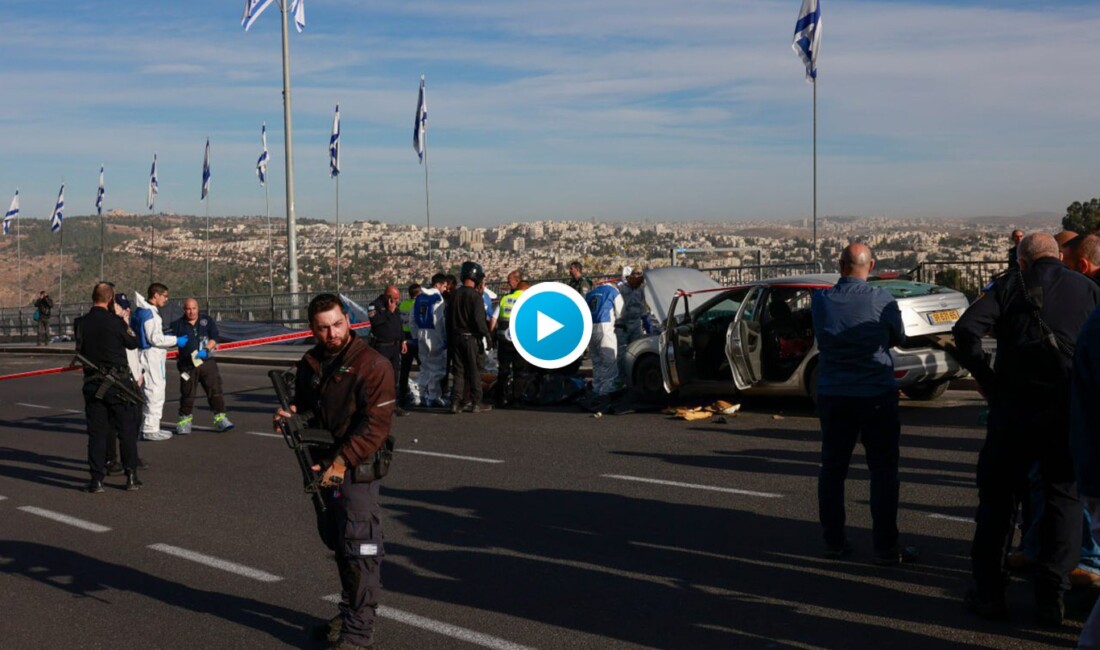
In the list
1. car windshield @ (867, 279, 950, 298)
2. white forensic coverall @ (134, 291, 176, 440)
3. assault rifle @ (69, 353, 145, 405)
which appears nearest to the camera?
assault rifle @ (69, 353, 145, 405)

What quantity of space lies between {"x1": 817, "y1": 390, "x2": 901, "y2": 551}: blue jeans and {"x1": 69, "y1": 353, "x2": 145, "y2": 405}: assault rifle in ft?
22.8

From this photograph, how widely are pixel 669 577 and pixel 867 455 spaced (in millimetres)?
1409

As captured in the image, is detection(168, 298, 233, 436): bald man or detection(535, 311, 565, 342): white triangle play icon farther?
detection(535, 311, 565, 342): white triangle play icon

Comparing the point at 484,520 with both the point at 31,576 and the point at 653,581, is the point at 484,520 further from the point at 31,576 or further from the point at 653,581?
the point at 31,576

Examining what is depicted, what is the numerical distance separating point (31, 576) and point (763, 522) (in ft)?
16.6

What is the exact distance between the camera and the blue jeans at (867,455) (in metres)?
7.16

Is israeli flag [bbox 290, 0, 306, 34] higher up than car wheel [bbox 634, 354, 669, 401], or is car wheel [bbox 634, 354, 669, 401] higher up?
israeli flag [bbox 290, 0, 306, 34]

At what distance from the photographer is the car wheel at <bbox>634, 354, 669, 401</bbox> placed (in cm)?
1568

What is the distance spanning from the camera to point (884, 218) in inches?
3780

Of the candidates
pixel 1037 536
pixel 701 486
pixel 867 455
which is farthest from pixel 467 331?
pixel 1037 536

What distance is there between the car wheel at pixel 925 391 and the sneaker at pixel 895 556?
7.24 metres

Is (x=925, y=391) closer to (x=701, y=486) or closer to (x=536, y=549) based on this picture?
(x=701, y=486)

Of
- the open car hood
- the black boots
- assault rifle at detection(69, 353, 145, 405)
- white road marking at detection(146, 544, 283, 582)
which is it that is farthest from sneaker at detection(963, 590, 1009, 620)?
the open car hood
